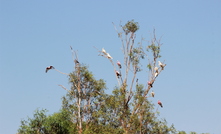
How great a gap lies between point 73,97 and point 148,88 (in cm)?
687

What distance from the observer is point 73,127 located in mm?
29672

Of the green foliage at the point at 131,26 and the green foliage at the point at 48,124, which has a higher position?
the green foliage at the point at 131,26

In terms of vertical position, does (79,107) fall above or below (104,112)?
above

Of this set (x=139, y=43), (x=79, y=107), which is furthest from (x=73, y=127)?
(x=139, y=43)

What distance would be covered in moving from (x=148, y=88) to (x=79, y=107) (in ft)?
19.9

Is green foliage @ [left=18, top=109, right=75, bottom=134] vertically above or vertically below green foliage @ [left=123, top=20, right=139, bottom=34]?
below

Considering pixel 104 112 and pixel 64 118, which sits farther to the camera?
pixel 64 118

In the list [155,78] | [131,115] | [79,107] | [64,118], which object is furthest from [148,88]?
[64,118]

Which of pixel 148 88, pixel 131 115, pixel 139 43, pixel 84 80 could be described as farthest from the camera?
pixel 84 80

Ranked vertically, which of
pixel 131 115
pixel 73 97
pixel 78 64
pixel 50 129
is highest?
pixel 78 64

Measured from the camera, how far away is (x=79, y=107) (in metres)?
29.9

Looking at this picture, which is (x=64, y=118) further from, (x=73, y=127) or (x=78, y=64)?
(x=78, y=64)

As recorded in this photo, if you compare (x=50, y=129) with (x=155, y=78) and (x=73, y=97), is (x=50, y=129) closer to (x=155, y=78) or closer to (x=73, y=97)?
(x=73, y=97)

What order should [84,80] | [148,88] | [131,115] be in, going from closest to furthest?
[131,115] < [148,88] < [84,80]
